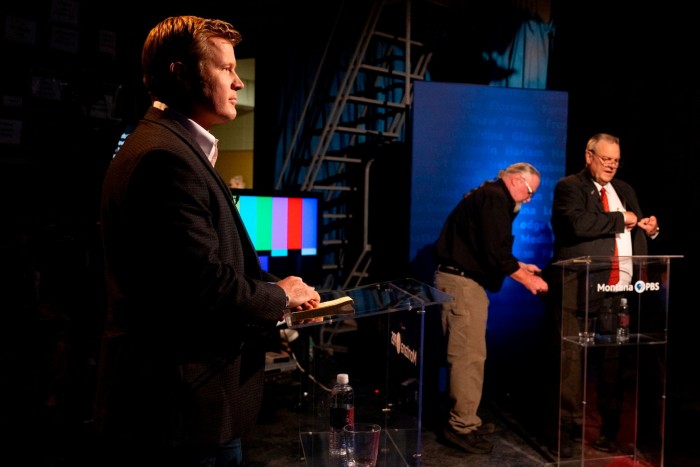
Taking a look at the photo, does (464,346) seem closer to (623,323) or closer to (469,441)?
(469,441)

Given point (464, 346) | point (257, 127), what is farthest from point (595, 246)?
point (257, 127)

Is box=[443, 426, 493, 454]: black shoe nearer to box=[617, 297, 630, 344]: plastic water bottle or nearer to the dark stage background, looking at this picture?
box=[617, 297, 630, 344]: plastic water bottle

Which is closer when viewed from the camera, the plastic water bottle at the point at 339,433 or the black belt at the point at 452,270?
the plastic water bottle at the point at 339,433

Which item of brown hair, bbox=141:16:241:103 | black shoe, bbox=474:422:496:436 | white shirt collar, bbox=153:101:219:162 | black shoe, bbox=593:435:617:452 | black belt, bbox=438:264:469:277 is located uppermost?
brown hair, bbox=141:16:241:103

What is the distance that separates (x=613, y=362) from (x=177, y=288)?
8.27 feet

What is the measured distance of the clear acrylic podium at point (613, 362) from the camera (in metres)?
2.92

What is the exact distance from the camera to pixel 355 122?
6.30 m

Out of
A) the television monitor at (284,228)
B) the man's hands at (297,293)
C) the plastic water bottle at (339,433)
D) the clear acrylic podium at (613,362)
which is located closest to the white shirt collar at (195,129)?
the man's hands at (297,293)

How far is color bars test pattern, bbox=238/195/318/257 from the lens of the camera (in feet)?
A: 13.7

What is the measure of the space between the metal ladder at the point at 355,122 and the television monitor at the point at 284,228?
4.30 ft

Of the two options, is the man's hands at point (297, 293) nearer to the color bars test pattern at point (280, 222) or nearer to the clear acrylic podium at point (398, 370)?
the clear acrylic podium at point (398, 370)

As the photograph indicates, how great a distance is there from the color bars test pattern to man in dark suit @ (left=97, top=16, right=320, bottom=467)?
278cm

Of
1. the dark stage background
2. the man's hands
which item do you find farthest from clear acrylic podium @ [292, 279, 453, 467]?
the dark stage background

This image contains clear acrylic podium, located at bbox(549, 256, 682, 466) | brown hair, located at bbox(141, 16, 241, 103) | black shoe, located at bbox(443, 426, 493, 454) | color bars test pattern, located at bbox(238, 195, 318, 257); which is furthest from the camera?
color bars test pattern, located at bbox(238, 195, 318, 257)
